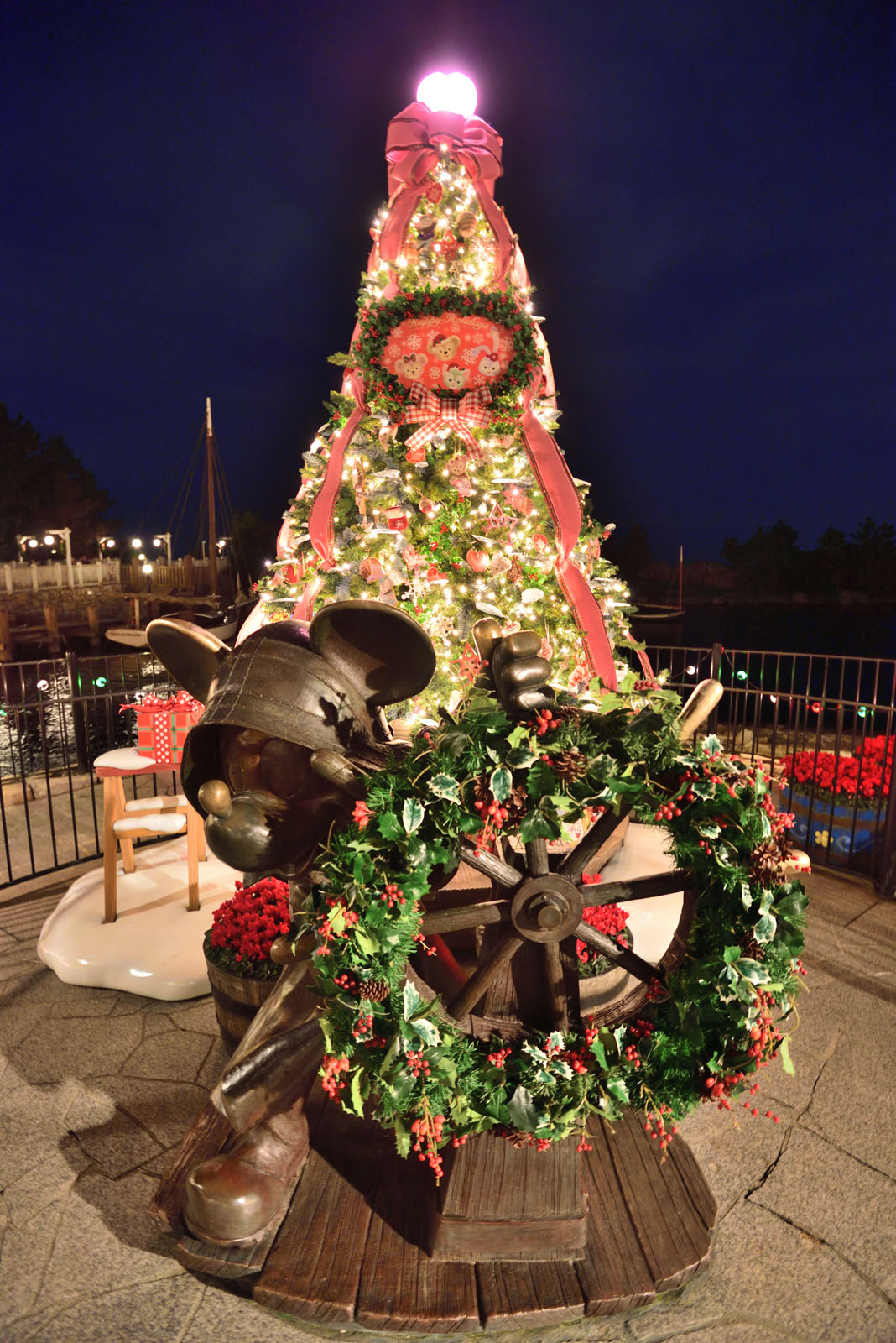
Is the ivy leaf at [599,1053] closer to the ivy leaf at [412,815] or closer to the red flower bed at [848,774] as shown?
the ivy leaf at [412,815]

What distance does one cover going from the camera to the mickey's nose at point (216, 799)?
5.93 feet

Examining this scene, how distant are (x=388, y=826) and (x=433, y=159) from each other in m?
5.00

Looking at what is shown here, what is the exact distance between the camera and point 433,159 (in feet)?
16.1

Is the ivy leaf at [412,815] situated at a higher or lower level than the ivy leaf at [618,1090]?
higher

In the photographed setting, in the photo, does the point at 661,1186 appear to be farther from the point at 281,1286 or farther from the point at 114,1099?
the point at 114,1099

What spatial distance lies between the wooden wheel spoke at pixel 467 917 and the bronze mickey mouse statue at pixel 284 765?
1.12ft

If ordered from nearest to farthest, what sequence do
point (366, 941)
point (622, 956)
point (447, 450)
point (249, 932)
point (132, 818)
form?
point (366, 941)
point (622, 956)
point (249, 932)
point (132, 818)
point (447, 450)

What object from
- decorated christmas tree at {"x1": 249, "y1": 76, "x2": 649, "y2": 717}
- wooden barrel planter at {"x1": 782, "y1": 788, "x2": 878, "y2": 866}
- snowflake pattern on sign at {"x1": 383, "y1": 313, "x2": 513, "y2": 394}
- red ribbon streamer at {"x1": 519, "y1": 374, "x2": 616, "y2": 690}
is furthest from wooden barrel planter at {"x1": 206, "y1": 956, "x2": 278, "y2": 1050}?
wooden barrel planter at {"x1": 782, "y1": 788, "x2": 878, "y2": 866}

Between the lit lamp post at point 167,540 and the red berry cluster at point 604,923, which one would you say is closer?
the red berry cluster at point 604,923

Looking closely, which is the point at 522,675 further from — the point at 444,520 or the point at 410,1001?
the point at 444,520

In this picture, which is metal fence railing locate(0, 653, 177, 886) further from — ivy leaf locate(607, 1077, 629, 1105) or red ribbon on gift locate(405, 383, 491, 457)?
ivy leaf locate(607, 1077, 629, 1105)

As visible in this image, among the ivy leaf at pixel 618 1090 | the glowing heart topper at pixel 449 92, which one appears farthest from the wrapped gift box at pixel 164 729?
the glowing heart topper at pixel 449 92

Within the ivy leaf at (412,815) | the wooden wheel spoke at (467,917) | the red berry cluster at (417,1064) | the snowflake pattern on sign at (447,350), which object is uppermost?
the snowflake pattern on sign at (447,350)

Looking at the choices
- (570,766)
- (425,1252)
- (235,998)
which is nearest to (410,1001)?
(570,766)
